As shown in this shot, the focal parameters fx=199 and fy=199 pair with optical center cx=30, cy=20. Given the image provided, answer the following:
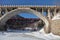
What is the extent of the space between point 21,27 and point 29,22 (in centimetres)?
360

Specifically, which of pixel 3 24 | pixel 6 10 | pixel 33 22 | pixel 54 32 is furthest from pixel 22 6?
pixel 33 22

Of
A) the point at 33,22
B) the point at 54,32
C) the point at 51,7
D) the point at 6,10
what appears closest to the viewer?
the point at 54,32

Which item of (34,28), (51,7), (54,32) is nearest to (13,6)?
(51,7)

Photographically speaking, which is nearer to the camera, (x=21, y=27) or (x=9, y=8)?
(x=9, y=8)

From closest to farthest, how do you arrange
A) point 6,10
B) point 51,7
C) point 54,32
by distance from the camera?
point 54,32 < point 51,7 < point 6,10

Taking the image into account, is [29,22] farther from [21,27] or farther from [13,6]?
[13,6]

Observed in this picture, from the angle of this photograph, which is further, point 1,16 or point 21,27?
point 21,27

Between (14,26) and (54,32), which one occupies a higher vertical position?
(54,32)

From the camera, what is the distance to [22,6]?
40.2 m

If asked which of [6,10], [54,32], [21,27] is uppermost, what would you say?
[6,10]

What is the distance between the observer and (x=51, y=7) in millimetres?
38625

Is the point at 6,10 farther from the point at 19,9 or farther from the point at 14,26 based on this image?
the point at 14,26

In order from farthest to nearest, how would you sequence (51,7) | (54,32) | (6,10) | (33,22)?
1. (33,22)
2. (6,10)
3. (51,7)
4. (54,32)

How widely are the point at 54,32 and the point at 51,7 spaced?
27.6 ft
